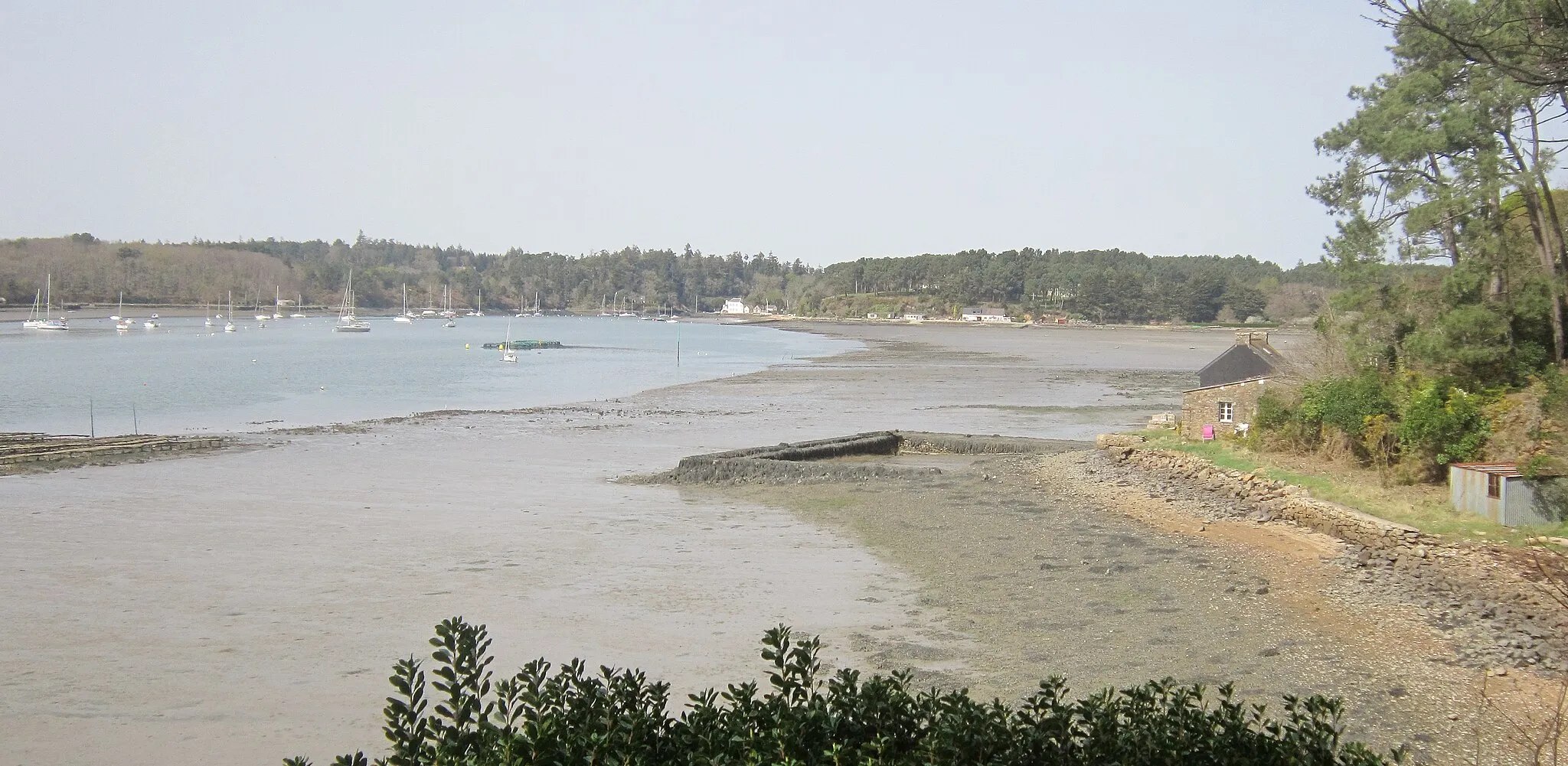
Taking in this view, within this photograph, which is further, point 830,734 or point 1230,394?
point 1230,394

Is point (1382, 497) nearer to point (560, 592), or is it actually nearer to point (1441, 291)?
point (1441, 291)

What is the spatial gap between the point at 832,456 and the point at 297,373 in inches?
1952

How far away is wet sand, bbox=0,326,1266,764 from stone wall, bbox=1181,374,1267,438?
330 inches

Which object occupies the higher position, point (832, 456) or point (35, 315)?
point (35, 315)

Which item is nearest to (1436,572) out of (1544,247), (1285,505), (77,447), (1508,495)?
(1508,495)

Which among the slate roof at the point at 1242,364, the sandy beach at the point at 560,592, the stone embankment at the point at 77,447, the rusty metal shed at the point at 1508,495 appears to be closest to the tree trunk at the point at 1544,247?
the rusty metal shed at the point at 1508,495

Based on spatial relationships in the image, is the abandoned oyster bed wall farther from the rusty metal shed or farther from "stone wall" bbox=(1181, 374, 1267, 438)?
the rusty metal shed

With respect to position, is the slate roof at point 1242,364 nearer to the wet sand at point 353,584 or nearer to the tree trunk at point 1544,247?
the wet sand at point 353,584

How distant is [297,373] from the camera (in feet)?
229

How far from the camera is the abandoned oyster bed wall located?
88.6 feet

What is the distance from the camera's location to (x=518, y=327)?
186 metres

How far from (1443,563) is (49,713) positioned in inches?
629

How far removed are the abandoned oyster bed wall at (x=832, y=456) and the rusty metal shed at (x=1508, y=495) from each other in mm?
12017

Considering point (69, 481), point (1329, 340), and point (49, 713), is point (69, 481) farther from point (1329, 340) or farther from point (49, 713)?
point (1329, 340)
